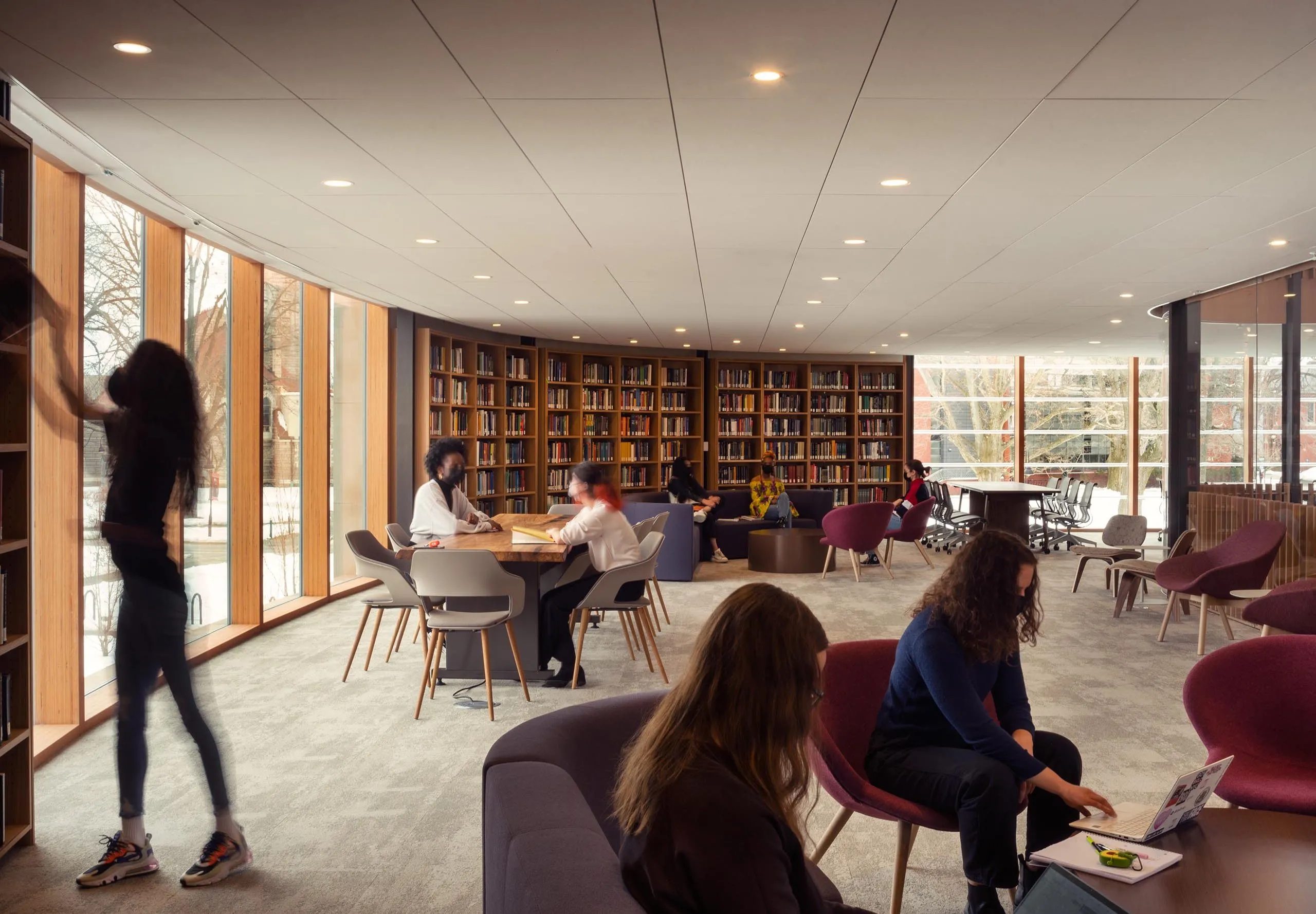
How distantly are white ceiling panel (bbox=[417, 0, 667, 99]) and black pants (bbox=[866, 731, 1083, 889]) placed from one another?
2261mm

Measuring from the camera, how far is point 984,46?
2.99m

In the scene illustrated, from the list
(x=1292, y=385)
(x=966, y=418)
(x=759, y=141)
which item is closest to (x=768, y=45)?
(x=759, y=141)

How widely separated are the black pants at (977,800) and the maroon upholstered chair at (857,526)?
6845 mm

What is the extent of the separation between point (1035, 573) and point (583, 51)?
217 cm

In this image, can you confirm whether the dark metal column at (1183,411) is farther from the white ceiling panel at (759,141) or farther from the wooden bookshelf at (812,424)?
the wooden bookshelf at (812,424)

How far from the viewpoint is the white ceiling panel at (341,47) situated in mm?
2754

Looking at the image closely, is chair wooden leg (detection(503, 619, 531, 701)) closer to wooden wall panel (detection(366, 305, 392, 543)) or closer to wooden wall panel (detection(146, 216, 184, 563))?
wooden wall panel (detection(146, 216, 184, 563))

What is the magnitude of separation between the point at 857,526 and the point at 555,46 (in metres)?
7.30

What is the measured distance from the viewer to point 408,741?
4586 mm

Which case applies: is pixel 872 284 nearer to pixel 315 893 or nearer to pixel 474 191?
pixel 474 191

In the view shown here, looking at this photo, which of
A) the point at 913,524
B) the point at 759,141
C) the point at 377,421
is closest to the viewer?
the point at 759,141

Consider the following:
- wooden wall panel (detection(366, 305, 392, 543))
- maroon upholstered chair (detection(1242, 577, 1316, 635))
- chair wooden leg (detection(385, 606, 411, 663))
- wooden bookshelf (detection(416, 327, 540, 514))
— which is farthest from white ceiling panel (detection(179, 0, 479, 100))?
wooden bookshelf (detection(416, 327, 540, 514))

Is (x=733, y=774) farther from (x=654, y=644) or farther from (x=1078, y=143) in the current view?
(x=654, y=644)

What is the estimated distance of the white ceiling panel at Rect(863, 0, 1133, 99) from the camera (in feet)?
8.96
